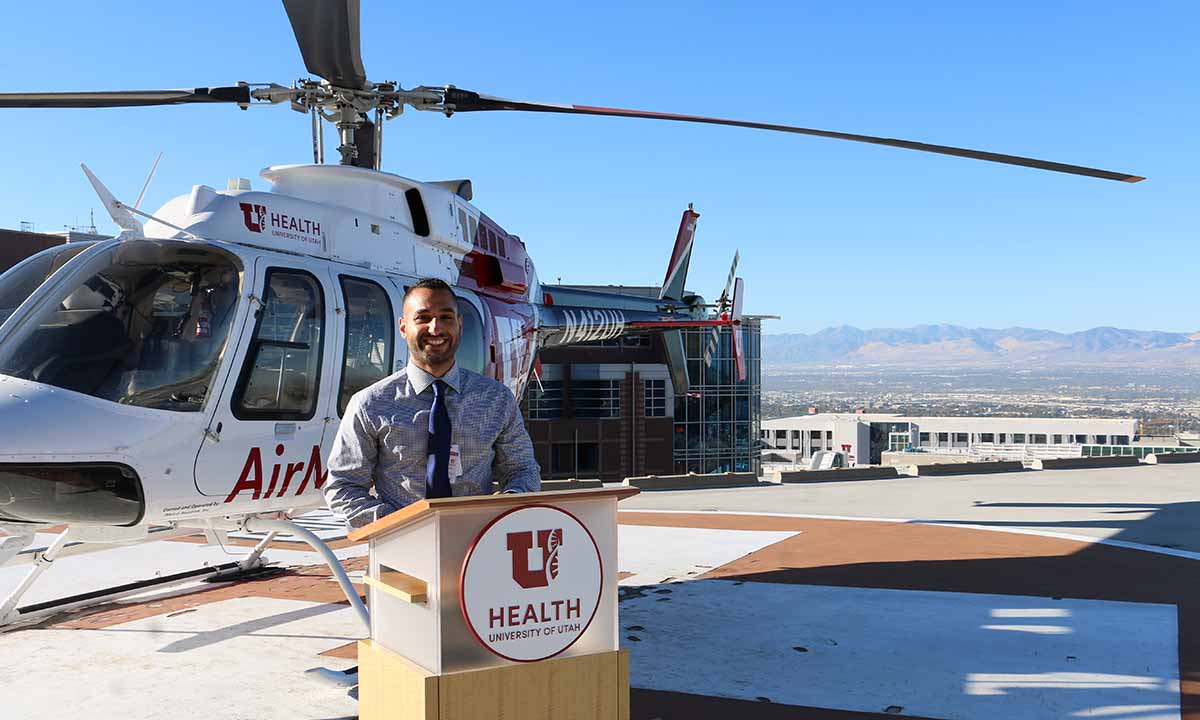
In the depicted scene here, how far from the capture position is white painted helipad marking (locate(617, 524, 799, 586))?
30.7 ft

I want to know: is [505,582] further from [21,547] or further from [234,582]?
[234,582]

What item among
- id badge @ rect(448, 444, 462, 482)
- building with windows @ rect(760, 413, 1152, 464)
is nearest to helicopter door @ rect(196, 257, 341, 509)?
id badge @ rect(448, 444, 462, 482)

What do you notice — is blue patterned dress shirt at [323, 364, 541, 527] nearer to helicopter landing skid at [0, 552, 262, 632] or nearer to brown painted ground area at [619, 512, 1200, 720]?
helicopter landing skid at [0, 552, 262, 632]

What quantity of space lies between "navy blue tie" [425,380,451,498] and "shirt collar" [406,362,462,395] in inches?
2.2

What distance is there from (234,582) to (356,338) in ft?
12.5

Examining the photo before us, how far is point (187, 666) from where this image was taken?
20.0ft

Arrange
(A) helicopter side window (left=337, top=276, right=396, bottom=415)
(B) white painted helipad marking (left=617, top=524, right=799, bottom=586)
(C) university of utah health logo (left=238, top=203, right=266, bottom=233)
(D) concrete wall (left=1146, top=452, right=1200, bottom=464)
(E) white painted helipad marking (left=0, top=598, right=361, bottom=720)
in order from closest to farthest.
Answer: (E) white painted helipad marking (left=0, top=598, right=361, bottom=720) → (C) university of utah health logo (left=238, top=203, right=266, bottom=233) → (A) helicopter side window (left=337, top=276, right=396, bottom=415) → (B) white painted helipad marking (left=617, top=524, right=799, bottom=586) → (D) concrete wall (left=1146, top=452, right=1200, bottom=464)

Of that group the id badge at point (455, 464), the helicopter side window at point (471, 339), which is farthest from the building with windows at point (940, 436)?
the id badge at point (455, 464)

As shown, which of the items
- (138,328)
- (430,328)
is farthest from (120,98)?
(430,328)

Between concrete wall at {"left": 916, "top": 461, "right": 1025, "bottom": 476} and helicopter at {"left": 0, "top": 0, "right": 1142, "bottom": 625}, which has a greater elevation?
helicopter at {"left": 0, "top": 0, "right": 1142, "bottom": 625}

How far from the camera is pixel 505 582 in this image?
277 cm

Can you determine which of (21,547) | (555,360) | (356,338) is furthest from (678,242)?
(555,360)

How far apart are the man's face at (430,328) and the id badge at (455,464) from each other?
0.98 ft

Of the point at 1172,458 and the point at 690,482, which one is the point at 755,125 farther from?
the point at 1172,458
